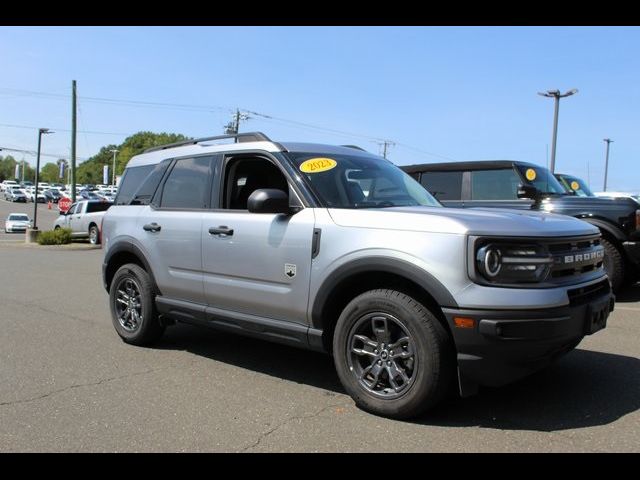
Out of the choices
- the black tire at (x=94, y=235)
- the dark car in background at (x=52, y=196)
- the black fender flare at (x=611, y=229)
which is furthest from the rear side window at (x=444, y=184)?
the dark car in background at (x=52, y=196)

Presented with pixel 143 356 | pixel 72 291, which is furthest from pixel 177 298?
pixel 72 291

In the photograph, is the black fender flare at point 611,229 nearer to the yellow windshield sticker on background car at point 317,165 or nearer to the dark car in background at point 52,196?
the yellow windshield sticker on background car at point 317,165

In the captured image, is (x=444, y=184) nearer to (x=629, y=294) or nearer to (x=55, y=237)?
(x=629, y=294)

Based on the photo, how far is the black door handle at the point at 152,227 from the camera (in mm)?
5234

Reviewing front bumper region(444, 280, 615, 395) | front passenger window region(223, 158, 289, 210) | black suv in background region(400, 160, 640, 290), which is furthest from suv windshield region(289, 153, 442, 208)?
A: black suv in background region(400, 160, 640, 290)

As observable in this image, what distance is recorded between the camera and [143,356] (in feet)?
17.3

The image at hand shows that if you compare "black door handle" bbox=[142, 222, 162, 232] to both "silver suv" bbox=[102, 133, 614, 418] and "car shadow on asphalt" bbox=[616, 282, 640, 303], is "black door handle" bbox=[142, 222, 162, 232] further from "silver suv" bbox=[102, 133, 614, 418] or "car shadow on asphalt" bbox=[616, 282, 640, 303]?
"car shadow on asphalt" bbox=[616, 282, 640, 303]

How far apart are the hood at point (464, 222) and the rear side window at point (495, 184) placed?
5150 mm

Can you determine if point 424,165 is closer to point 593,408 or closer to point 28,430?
point 593,408

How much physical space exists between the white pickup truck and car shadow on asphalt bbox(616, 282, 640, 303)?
61.5ft

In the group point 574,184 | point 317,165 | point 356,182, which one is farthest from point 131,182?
point 574,184

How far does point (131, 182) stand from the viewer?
236 inches

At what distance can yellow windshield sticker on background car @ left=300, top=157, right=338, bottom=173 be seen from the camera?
14.3ft

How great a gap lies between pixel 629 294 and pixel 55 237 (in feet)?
64.6
